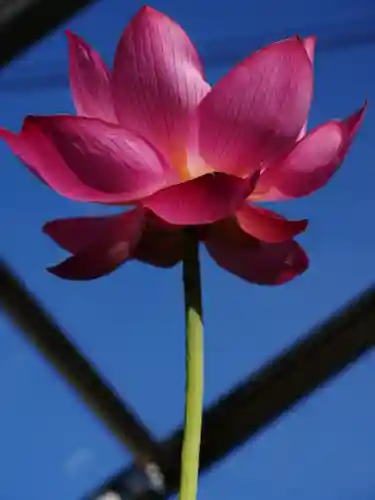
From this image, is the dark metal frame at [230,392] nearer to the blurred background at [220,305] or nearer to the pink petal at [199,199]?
the blurred background at [220,305]

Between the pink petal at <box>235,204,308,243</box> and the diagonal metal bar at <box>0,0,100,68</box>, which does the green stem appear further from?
the diagonal metal bar at <box>0,0,100,68</box>

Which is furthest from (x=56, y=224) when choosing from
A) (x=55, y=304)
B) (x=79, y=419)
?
(x=79, y=419)

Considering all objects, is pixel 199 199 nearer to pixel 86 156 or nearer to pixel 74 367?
pixel 86 156

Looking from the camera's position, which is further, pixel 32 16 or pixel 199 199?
pixel 32 16

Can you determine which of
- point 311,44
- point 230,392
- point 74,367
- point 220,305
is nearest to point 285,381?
point 230,392

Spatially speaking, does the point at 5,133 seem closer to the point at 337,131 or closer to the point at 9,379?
the point at 337,131

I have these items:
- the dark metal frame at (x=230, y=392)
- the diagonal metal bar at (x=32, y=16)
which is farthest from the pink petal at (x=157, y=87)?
the dark metal frame at (x=230, y=392)
